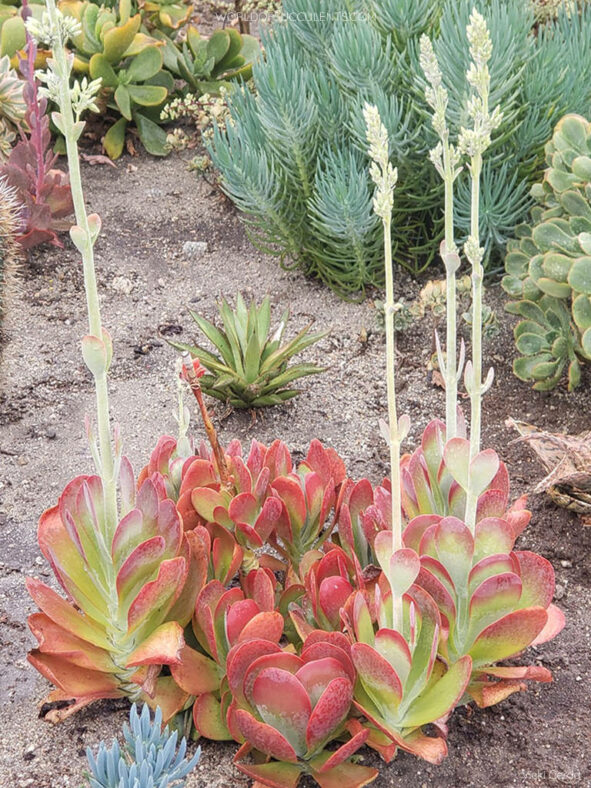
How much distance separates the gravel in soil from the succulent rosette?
0.51ft

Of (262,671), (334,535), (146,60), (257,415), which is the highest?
(146,60)

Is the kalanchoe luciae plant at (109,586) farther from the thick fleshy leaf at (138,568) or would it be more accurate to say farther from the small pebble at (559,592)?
the small pebble at (559,592)

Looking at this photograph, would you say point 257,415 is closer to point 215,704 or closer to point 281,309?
point 281,309

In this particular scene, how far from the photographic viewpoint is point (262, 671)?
64.5 inches

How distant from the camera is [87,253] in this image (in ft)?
5.56

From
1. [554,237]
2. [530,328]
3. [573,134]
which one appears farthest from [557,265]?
[573,134]

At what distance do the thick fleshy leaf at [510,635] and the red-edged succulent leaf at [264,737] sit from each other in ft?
1.30

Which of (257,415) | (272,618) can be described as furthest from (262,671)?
(257,415)

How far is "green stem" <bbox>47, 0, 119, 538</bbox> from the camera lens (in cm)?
158

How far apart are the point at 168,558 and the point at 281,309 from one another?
1972 millimetres

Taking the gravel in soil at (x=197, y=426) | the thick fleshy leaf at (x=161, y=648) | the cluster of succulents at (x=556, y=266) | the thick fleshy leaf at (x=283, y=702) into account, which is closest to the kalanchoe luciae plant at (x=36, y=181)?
the gravel in soil at (x=197, y=426)

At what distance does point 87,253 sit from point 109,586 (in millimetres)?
629

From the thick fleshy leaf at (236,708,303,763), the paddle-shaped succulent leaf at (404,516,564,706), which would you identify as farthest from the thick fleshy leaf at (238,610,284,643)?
the paddle-shaped succulent leaf at (404,516,564,706)

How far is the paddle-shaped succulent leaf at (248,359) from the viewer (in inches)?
116
